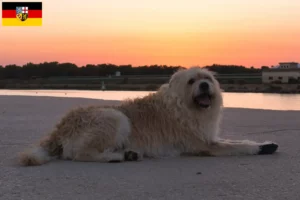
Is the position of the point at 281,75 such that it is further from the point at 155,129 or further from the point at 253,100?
the point at 155,129

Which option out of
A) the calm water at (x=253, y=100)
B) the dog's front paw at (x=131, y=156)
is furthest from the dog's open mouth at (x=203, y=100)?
the calm water at (x=253, y=100)

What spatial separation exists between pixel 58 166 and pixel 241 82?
74.0 metres

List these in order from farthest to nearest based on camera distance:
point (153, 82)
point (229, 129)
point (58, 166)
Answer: point (153, 82)
point (229, 129)
point (58, 166)

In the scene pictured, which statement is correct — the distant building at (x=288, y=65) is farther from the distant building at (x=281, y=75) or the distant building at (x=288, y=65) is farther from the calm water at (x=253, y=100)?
the calm water at (x=253, y=100)

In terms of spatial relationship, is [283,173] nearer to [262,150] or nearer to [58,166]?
[262,150]

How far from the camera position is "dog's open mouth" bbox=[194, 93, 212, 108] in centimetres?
657

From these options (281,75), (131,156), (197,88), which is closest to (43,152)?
(131,156)

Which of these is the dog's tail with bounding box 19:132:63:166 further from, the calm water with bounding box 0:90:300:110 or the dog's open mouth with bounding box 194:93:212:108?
the calm water with bounding box 0:90:300:110

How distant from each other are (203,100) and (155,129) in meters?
0.85

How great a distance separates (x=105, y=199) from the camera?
397 centimetres

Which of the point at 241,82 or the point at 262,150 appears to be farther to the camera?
the point at 241,82

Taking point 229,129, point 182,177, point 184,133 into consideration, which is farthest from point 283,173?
point 229,129

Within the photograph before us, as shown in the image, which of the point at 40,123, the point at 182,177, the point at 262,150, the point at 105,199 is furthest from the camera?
the point at 40,123

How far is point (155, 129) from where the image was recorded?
6.58 m
